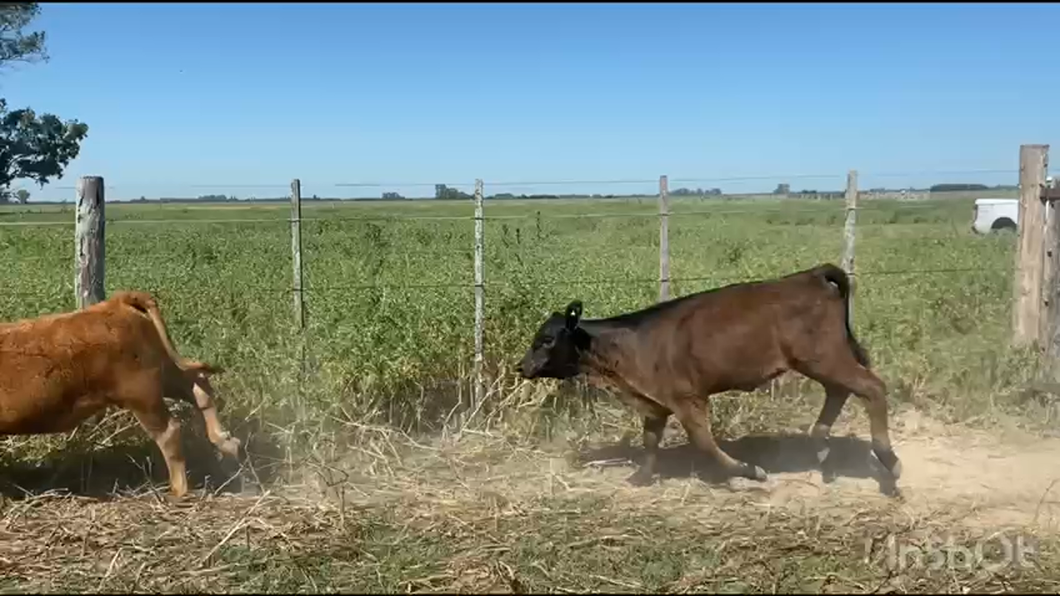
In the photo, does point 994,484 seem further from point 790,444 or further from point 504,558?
Result: point 504,558

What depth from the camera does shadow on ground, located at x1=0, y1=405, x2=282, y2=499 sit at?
6.51m

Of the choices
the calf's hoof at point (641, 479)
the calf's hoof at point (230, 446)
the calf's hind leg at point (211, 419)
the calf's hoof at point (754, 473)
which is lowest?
the calf's hoof at point (641, 479)

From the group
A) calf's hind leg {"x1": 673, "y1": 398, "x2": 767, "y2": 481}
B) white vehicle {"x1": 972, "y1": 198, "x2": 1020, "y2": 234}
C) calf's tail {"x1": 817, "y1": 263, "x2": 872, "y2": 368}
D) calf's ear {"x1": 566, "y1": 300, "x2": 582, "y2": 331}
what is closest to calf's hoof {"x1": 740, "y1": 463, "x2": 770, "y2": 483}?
calf's hind leg {"x1": 673, "y1": 398, "x2": 767, "y2": 481}

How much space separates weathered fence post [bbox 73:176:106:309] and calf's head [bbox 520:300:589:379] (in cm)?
320

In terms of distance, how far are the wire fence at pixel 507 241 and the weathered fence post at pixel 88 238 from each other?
2 centimetres

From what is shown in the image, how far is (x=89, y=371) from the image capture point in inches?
239

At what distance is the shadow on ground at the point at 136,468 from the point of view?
21.4 ft

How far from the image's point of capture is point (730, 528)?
5.61 m

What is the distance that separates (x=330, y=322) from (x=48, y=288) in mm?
2657

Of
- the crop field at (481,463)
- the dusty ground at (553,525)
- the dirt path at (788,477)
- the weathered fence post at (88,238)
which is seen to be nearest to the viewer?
the dusty ground at (553,525)

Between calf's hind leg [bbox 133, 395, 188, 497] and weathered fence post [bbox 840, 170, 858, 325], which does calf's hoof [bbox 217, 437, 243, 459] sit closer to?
calf's hind leg [bbox 133, 395, 188, 497]

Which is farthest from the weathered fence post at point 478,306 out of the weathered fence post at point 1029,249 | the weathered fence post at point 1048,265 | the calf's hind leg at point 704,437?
the weathered fence post at point 1048,265

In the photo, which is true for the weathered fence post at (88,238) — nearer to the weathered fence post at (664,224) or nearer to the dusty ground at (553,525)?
the dusty ground at (553,525)

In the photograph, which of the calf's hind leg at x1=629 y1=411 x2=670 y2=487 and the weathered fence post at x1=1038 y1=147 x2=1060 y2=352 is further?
the weathered fence post at x1=1038 y1=147 x2=1060 y2=352
